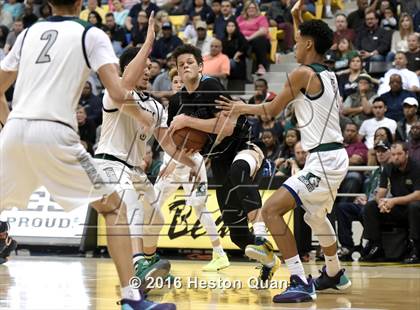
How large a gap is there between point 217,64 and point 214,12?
2644 millimetres

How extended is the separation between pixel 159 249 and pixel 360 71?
5.12 m

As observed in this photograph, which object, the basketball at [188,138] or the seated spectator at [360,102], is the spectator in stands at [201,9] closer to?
the seated spectator at [360,102]

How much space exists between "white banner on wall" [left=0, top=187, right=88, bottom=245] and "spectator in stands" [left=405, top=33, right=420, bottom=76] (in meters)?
6.33

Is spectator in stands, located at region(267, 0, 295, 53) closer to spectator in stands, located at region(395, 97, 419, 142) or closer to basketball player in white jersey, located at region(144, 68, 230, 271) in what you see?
spectator in stands, located at region(395, 97, 419, 142)

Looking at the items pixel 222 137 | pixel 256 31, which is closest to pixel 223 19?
pixel 256 31

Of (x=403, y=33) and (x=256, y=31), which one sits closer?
(x=403, y=33)

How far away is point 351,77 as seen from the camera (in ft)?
52.7

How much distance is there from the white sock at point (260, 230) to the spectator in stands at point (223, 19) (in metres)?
9.71

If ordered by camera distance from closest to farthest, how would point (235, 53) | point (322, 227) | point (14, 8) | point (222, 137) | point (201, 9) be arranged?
point (322, 227)
point (222, 137)
point (235, 53)
point (201, 9)
point (14, 8)

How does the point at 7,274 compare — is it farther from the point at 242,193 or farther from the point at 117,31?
the point at 117,31

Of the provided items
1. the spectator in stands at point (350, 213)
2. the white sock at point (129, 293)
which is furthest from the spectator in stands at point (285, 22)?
the white sock at point (129, 293)

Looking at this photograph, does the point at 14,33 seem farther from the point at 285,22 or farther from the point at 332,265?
the point at 332,265

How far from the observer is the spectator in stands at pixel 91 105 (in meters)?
17.3

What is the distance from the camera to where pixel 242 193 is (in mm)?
9195
